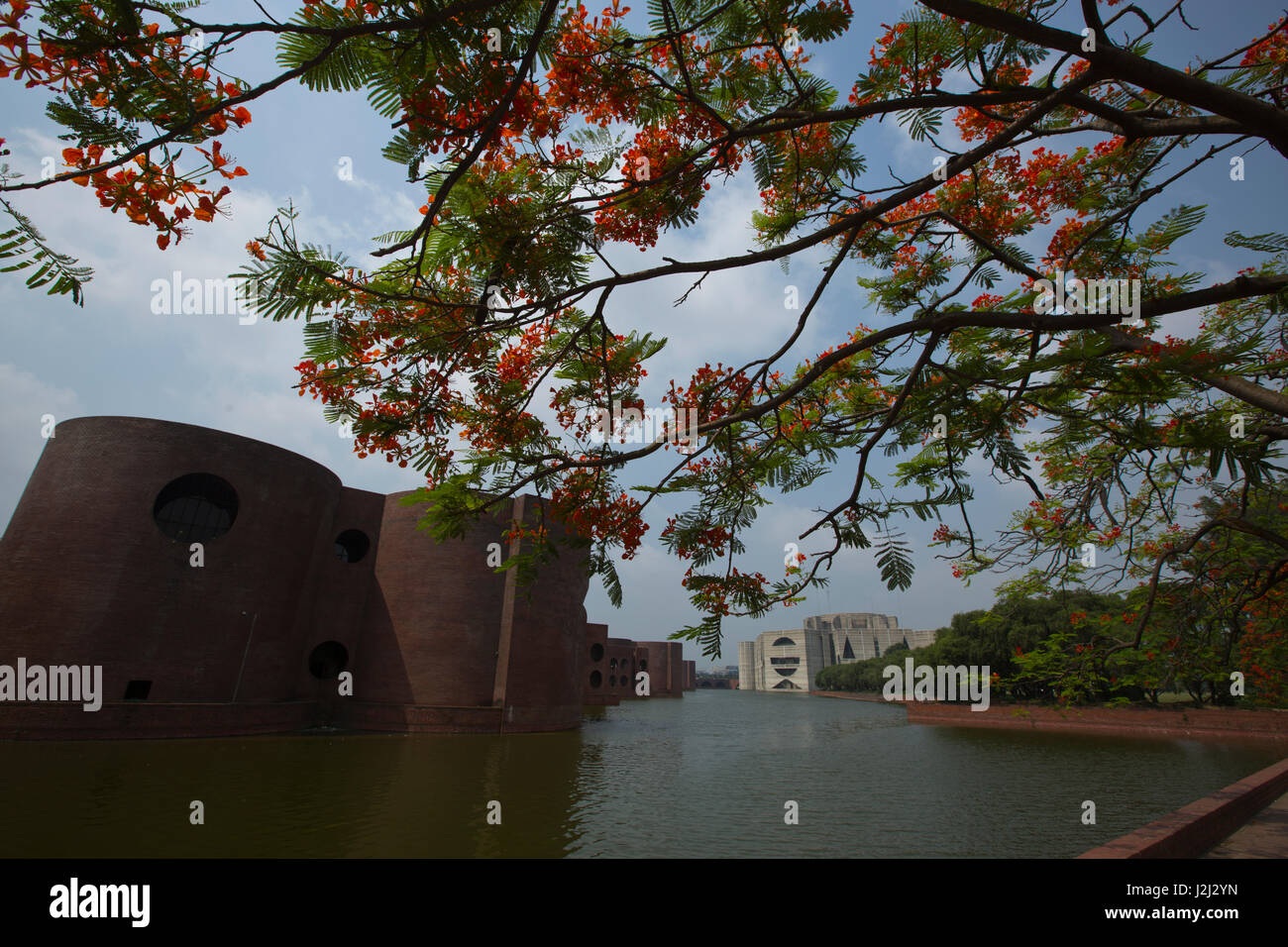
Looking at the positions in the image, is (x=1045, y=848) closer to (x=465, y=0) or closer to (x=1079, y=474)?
(x=1079, y=474)

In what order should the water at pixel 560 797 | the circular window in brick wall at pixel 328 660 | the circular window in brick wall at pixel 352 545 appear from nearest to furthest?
the water at pixel 560 797
the circular window in brick wall at pixel 328 660
the circular window in brick wall at pixel 352 545

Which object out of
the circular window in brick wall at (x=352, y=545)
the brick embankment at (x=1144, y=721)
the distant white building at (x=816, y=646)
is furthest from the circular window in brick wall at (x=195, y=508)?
the distant white building at (x=816, y=646)

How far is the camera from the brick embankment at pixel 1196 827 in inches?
221

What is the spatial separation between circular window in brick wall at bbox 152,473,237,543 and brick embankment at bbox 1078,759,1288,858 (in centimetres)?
2640

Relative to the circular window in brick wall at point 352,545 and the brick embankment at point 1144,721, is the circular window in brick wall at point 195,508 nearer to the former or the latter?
the circular window in brick wall at point 352,545

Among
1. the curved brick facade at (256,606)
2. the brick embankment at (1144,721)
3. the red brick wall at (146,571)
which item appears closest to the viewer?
the red brick wall at (146,571)

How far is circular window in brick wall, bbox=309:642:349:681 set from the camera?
26.8m

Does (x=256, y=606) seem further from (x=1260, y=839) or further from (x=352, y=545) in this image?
(x=1260, y=839)

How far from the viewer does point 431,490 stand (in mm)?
3803

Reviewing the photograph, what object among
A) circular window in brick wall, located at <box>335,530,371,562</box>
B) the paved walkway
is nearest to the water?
the paved walkway

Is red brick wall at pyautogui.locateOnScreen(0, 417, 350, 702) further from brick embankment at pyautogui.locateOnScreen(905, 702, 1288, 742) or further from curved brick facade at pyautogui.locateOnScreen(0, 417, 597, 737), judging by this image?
brick embankment at pyautogui.locateOnScreen(905, 702, 1288, 742)

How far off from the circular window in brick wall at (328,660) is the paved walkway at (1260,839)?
28511mm

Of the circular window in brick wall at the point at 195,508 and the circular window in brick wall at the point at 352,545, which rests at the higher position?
the circular window in brick wall at the point at 195,508
